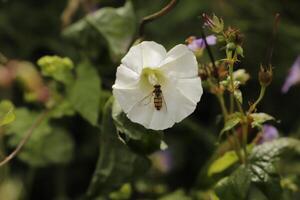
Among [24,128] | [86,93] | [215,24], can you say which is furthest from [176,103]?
[24,128]

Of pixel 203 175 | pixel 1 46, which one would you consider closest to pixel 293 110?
pixel 203 175

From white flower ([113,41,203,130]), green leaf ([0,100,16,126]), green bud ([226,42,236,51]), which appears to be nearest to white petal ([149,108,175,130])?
white flower ([113,41,203,130])

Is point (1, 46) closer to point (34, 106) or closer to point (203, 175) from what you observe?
point (34, 106)

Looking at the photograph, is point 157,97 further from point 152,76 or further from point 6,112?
point 6,112

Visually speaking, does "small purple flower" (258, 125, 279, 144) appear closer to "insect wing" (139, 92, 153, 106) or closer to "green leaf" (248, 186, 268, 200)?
"green leaf" (248, 186, 268, 200)

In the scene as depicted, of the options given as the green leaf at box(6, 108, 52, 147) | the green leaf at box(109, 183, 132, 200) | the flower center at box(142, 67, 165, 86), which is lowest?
the green leaf at box(109, 183, 132, 200)

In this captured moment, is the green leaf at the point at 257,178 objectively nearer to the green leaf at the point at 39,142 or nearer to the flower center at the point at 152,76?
the flower center at the point at 152,76
